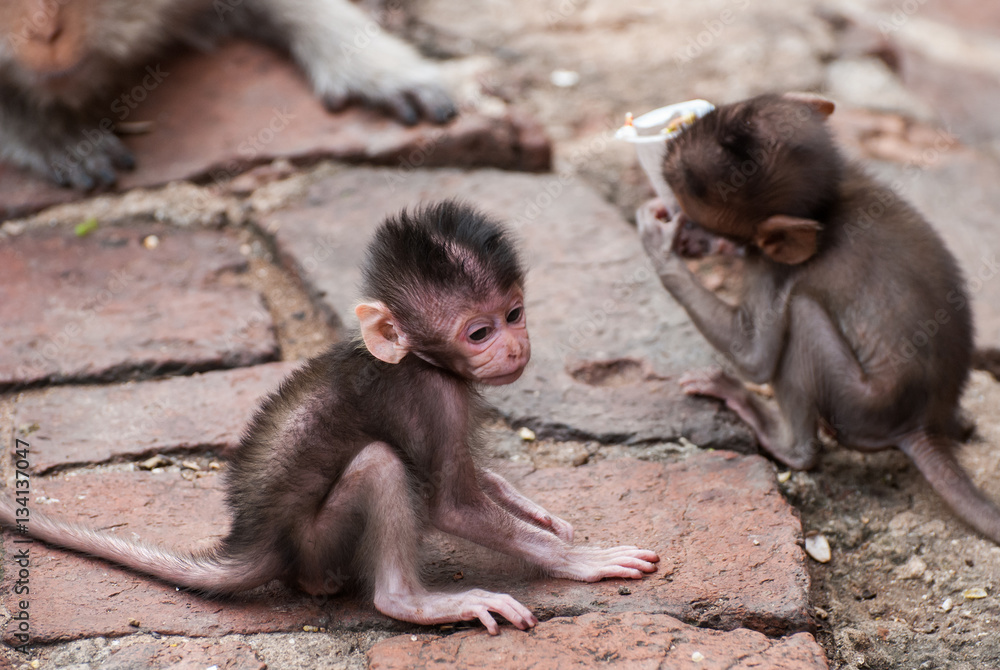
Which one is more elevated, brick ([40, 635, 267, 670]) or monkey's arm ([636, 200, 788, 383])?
monkey's arm ([636, 200, 788, 383])

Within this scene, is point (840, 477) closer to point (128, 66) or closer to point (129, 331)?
point (129, 331)

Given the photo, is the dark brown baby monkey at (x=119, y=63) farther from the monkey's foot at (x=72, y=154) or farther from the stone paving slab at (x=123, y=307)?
the stone paving slab at (x=123, y=307)

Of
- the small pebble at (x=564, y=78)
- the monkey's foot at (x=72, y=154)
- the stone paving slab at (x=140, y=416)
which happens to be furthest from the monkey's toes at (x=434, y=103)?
the stone paving slab at (x=140, y=416)

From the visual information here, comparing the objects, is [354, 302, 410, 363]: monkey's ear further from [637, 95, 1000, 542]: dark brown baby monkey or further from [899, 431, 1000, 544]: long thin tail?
[899, 431, 1000, 544]: long thin tail

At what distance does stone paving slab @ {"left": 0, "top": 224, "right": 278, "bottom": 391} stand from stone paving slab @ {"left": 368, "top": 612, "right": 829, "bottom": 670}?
1.61 metres

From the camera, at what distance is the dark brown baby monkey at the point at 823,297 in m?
3.56

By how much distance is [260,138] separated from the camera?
16.7ft

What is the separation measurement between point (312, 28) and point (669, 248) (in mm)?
2943

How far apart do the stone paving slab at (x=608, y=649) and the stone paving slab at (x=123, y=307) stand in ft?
5.29

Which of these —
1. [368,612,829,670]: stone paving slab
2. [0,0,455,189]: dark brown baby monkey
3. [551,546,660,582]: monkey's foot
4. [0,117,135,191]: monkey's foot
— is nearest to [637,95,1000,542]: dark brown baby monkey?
[551,546,660,582]: monkey's foot

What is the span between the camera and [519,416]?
3.68 metres

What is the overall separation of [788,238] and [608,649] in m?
1.71

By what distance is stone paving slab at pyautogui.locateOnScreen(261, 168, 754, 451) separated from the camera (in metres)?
3.71

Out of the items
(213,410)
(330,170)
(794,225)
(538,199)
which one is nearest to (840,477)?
(794,225)
